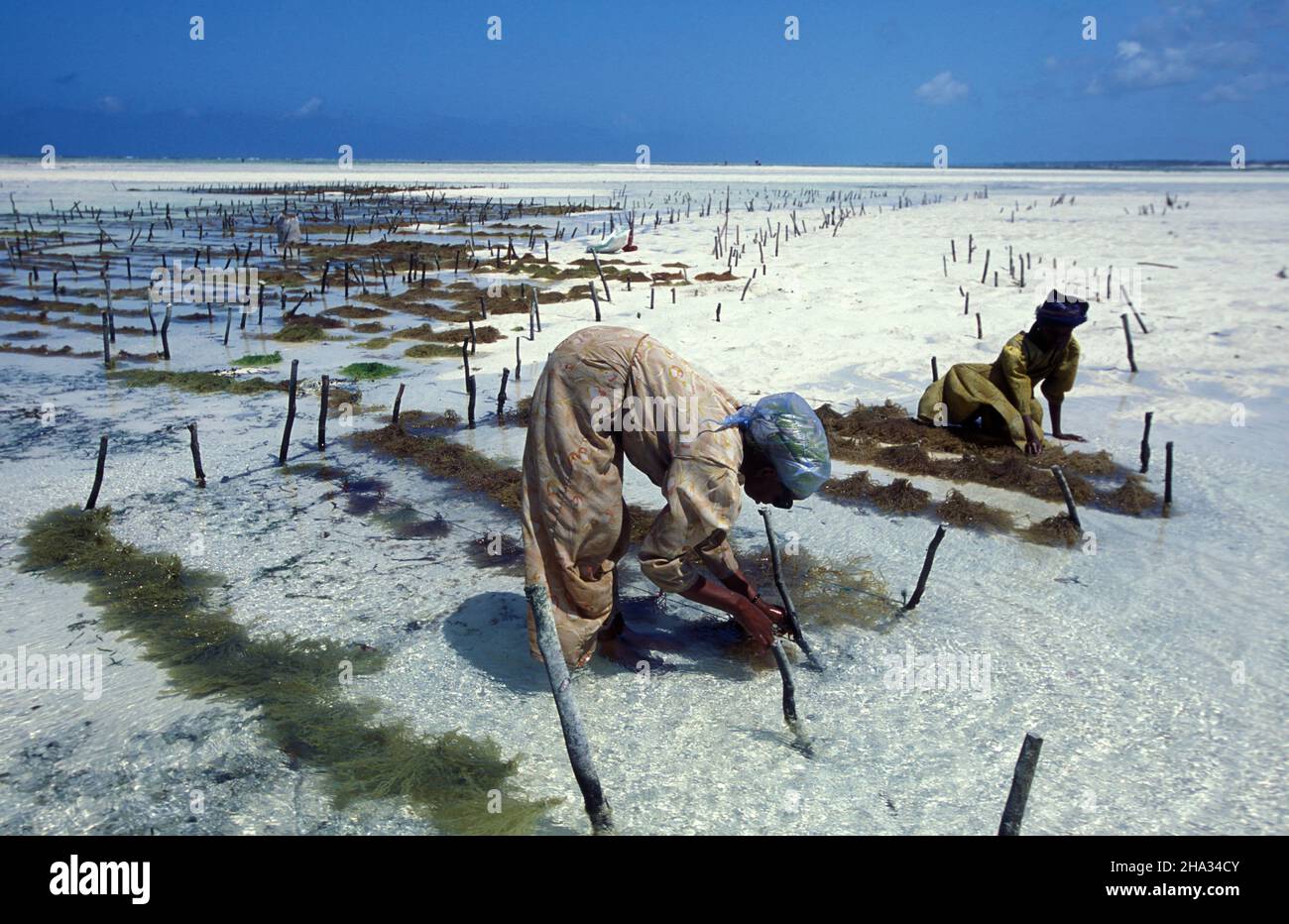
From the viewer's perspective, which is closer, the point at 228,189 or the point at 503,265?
the point at 503,265

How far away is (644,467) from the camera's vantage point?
3.64 meters

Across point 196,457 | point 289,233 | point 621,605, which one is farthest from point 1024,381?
point 289,233

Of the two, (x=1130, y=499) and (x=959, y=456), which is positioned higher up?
(x=959, y=456)

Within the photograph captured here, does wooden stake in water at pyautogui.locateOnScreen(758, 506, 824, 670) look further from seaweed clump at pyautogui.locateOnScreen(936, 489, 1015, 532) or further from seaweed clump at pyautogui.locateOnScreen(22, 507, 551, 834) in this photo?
seaweed clump at pyautogui.locateOnScreen(936, 489, 1015, 532)

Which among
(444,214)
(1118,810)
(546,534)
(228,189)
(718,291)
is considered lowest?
(1118,810)

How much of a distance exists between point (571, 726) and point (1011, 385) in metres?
5.62

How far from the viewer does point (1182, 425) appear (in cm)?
780

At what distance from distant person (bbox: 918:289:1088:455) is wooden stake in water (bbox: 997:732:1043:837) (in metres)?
4.84

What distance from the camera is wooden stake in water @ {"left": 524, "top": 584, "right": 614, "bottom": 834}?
2881mm

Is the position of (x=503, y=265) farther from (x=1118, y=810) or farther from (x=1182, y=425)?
(x=1118, y=810)

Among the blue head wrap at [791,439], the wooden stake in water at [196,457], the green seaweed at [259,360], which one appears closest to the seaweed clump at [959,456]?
the blue head wrap at [791,439]

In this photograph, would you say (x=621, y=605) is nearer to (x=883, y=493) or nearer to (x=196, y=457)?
(x=883, y=493)
